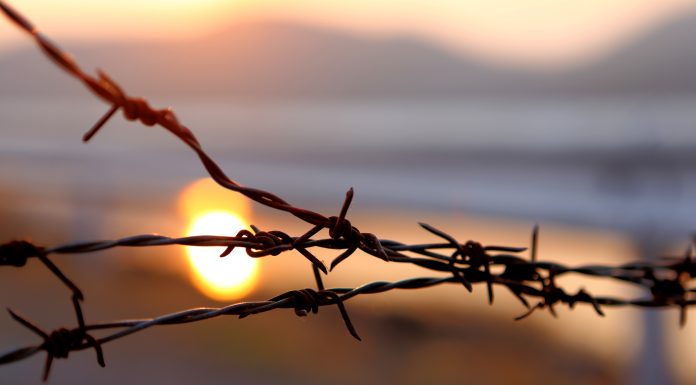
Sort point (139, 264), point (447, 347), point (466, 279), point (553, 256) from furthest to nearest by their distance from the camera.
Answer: point (139, 264) → point (553, 256) → point (447, 347) → point (466, 279)

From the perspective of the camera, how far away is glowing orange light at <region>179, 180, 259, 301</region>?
26.6ft

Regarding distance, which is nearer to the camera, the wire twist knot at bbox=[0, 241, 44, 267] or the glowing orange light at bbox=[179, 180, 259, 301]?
the wire twist knot at bbox=[0, 241, 44, 267]

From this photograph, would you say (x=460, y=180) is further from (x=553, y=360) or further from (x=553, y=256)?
(x=553, y=360)

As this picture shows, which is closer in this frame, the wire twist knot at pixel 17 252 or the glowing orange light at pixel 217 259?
the wire twist knot at pixel 17 252

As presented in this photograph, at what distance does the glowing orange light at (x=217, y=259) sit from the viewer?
8.11 m

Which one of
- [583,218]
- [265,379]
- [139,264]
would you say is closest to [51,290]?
[139,264]

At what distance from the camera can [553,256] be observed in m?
7.62

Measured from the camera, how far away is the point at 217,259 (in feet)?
28.4

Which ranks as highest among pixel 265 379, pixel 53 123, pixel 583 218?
pixel 53 123

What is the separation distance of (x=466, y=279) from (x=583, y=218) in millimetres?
6683

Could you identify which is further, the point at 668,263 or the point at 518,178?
the point at 518,178

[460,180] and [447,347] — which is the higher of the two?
[460,180]

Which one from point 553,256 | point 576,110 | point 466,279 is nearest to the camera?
point 466,279

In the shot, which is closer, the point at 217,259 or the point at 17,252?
the point at 17,252
